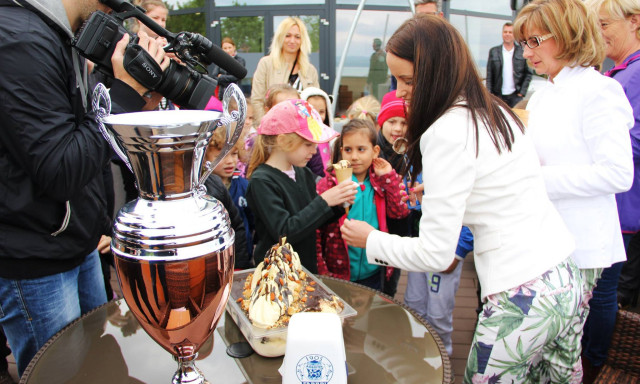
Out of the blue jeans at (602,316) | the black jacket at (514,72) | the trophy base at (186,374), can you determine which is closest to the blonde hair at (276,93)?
the blue jeans at (602,316)

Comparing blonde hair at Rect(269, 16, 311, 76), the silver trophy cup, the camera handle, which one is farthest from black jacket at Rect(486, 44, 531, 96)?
the silver trophy cup

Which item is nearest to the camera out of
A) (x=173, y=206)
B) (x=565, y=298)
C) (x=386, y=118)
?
(x=173, y=206)

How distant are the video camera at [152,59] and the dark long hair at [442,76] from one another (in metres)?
0.72

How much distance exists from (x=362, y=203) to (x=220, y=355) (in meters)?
1.46

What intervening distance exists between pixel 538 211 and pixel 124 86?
138cm

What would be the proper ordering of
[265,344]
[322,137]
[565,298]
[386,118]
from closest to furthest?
[265,344] → [565,298] → [322,137] → [386,118]

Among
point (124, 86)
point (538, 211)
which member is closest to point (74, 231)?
point (124, 86)

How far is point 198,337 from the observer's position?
1.08 meters

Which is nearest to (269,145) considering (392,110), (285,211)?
(285,211)

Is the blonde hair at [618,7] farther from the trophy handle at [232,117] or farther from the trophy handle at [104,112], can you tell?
the trophy handle at [104,112]

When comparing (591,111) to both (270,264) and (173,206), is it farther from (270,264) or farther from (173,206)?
(173,206)

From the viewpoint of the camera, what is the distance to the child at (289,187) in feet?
7.06

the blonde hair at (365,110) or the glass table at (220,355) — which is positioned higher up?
the blonde hair at (365,110)

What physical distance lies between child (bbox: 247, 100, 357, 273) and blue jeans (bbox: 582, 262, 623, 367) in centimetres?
133
